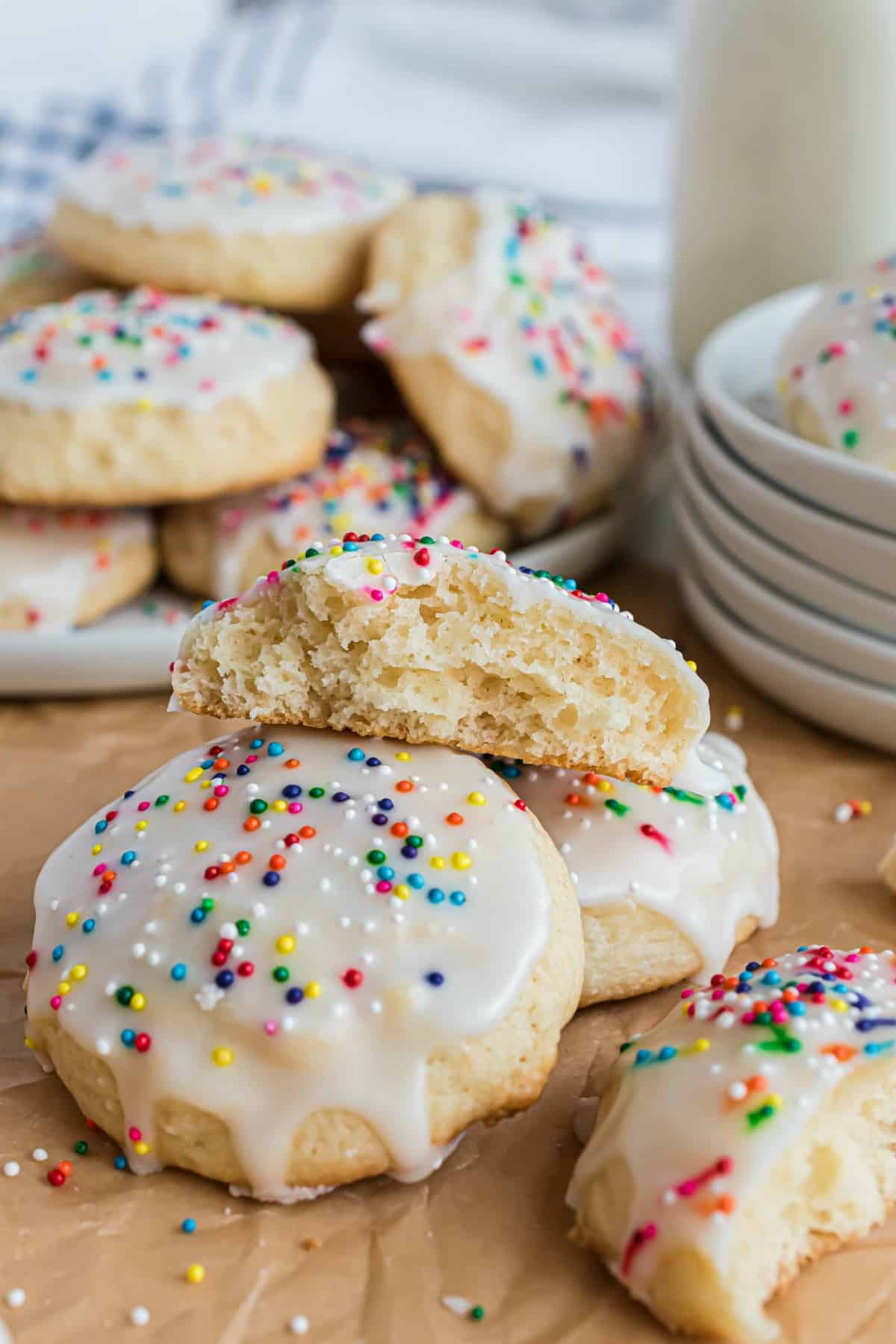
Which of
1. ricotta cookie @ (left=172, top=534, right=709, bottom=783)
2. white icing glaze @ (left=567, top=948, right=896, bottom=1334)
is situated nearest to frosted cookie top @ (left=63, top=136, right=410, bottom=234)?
ricotta cookie @ (left=172, top=534, right=709, bottom=783)

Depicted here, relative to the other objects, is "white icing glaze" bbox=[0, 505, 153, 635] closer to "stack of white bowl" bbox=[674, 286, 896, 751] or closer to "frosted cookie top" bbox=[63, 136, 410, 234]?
"frosted cookie top" bbox=[63, 136, 410, 234]

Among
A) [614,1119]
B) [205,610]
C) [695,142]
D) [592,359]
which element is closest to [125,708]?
[205,610]

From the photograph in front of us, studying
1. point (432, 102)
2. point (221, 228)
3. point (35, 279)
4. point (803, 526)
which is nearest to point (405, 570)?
point (803, 526)

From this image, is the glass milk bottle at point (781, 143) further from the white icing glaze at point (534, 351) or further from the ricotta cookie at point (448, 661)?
the ricotta cookie at point (448, 661)

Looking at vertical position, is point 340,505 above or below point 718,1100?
below

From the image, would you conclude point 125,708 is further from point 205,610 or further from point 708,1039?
point 708,1039

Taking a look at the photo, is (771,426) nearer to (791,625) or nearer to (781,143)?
(791,625)
